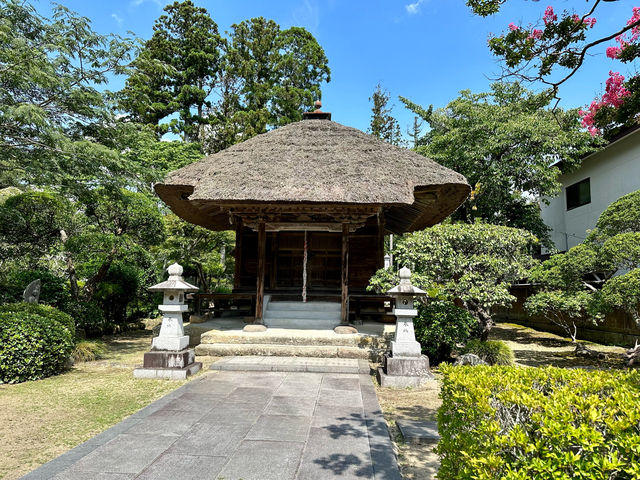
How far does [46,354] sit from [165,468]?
14.6 ft

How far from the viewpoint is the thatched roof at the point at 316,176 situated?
7738 mm

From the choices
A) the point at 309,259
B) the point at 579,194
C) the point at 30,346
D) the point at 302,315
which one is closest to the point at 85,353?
the point at 30,346

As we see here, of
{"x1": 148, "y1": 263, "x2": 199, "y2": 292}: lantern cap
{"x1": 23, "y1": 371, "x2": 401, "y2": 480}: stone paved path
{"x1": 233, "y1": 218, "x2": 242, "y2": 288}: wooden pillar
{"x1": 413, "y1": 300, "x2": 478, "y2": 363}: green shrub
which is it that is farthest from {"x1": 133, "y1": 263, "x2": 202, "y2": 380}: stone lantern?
{"x1": 233, "y1": 218, "x2": 242, "y2": 288}: wooden pillar

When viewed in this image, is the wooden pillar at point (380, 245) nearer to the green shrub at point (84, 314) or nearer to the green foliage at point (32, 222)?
the green shrub at point (84, 314)

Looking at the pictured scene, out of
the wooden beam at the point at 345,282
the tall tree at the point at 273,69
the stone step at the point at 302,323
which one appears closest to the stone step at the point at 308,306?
the stone step at the point at 302,323

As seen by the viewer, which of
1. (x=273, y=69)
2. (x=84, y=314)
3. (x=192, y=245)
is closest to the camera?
(x=84, y=314)

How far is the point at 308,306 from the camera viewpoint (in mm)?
9594

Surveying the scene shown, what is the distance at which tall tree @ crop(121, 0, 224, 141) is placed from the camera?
24609 millimetres

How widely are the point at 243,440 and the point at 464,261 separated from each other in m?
5.55

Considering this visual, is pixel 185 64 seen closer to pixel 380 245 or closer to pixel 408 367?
pixel 380 245

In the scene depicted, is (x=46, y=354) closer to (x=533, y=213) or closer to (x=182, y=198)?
(x=182, y=198)

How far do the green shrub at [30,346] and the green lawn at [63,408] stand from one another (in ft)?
0.69

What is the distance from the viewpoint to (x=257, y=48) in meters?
24.3

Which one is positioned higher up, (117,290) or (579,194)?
(579,194)
